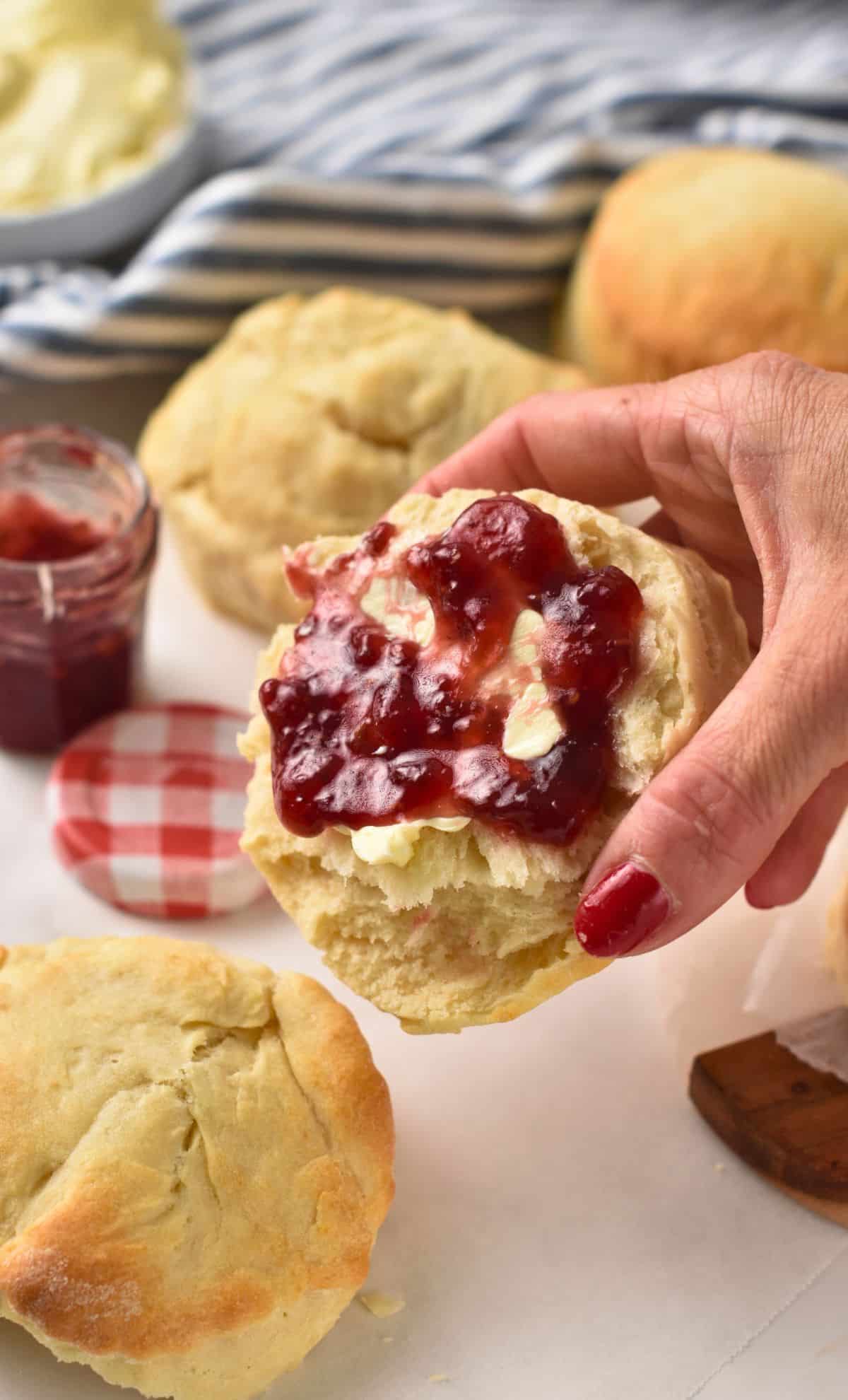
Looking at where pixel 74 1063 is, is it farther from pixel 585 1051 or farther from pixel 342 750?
pixel 585 1051

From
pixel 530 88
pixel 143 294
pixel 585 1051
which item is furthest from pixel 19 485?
pixel 530 88

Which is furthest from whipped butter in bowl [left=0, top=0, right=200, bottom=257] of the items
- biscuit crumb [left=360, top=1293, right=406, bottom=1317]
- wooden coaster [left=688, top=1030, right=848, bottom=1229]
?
biscuit crumb [left=360, top=1293, right=406, bottom=1317]

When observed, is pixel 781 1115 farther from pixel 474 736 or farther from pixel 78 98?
pixel 78 98

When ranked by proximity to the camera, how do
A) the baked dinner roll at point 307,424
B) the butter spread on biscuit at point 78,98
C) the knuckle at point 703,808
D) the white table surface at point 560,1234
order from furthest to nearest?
the butter spread on biscuit at point 78,98 → the baked dinner roll at point 307,424 → the white table surface at point 560,1234 → the knuckle at point 703,808

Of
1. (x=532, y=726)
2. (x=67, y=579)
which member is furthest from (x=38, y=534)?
(x=532, y=726)

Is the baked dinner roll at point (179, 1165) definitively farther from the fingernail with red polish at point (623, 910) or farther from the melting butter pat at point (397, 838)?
the fingernail with red polish at point (623, 910)

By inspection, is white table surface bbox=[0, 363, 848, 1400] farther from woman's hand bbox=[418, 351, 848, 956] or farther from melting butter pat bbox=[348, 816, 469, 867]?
melting butter pat bbox=[348, 816, 469, 867]

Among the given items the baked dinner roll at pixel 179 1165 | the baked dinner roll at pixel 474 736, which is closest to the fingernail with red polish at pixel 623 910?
the baked dinner roll at pixel 474 736
